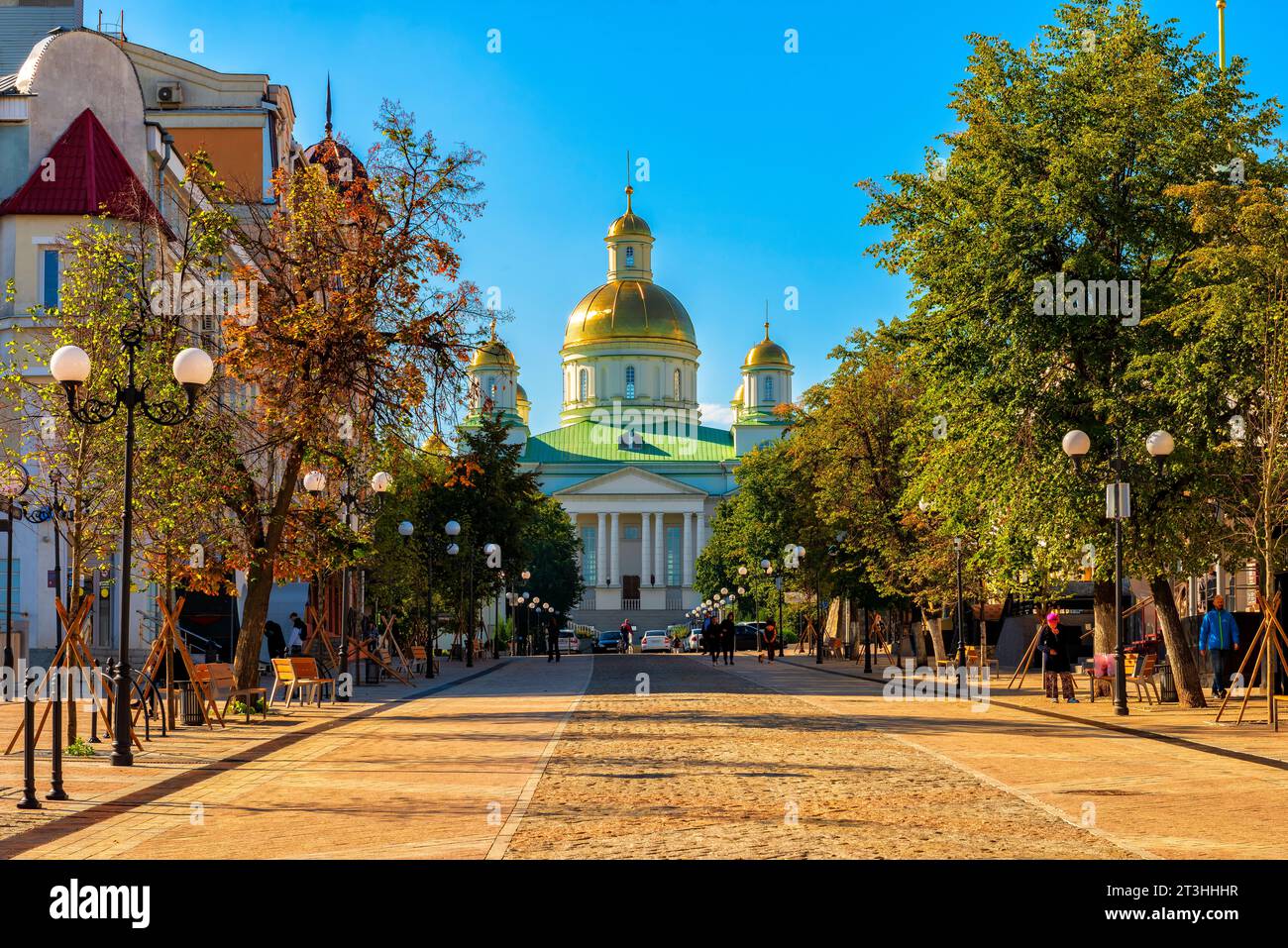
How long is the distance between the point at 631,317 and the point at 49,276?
126 m

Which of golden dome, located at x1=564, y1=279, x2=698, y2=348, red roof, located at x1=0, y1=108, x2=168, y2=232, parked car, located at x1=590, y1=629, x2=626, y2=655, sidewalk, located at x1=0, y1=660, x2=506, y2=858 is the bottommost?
parked car, located at x1=590, y1=629, x2=626, y2=655

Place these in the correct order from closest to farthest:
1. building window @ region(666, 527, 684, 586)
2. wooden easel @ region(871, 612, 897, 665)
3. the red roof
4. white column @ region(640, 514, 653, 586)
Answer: the red roof < wooden easel @ region(871, 612, 897, 665) < white column @ region(640, 514, 653, 586) < building window @ region(666, 527, 684, 586)

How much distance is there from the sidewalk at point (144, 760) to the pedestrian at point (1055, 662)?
499 inches

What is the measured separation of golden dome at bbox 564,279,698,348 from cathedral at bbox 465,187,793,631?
100mm

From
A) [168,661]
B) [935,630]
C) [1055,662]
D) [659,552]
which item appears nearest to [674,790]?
[168,661]

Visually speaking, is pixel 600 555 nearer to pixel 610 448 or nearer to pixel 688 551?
pixel 688 551

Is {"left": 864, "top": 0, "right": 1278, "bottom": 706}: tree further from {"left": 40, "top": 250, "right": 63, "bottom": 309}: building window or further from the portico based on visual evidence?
the portico

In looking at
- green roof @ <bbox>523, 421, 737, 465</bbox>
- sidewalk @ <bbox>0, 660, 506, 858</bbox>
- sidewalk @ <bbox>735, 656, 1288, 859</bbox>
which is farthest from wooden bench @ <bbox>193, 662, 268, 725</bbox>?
green roof @ <bbox>523, 421, 737, 465</bbox>

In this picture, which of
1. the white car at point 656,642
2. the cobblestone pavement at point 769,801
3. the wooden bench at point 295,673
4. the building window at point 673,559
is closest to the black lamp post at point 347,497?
the wooden bench at point 295,673

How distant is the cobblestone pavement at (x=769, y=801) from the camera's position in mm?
11312

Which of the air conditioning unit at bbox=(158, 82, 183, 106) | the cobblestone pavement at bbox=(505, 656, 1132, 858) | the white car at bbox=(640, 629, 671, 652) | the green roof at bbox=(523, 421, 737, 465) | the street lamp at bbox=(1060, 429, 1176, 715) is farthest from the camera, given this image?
the green roof at bbox=(523, 421, 737, 465)

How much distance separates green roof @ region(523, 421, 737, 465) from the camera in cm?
16700

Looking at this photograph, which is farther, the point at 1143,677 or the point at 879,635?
the point at 879,635

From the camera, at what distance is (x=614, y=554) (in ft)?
534
